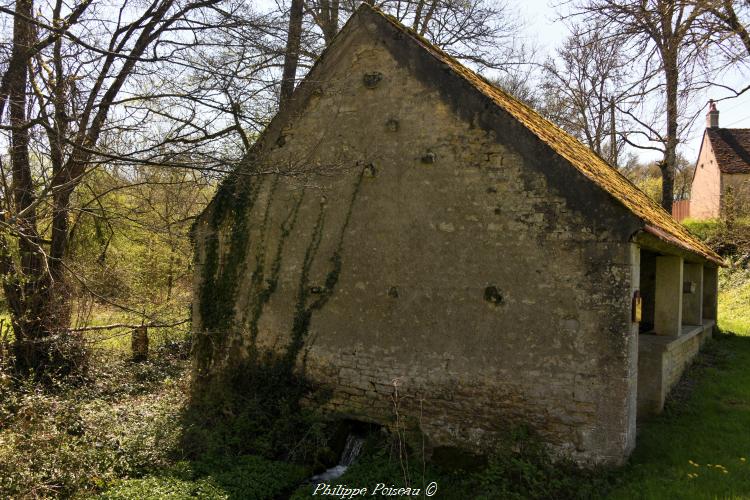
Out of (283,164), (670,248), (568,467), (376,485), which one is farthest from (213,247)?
(670,248)

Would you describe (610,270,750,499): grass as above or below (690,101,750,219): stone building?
below

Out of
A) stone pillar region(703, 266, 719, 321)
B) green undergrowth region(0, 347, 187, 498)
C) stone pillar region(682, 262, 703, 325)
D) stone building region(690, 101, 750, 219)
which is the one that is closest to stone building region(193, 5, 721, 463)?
green undergrowth region(0, 347, 187, 498)

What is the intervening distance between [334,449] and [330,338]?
5.12 ft

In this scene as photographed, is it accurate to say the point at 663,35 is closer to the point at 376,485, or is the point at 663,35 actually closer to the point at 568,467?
the point at 568,467

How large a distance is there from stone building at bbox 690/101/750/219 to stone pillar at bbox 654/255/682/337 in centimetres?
1574

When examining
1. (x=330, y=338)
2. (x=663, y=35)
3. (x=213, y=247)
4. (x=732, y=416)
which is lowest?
(x=732, y=416)

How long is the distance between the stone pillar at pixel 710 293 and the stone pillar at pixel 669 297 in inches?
269

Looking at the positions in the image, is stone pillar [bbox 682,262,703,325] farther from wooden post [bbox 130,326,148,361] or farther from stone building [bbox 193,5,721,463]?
wooden post [bbox 130,326,148,361]

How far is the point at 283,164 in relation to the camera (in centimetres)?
823

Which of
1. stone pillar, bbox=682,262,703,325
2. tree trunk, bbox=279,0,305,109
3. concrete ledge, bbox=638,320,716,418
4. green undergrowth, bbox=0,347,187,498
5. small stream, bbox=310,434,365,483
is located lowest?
small stream, bbox=310,434,365,483

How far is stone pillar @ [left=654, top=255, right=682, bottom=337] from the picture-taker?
934cm

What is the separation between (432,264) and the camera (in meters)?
7.43

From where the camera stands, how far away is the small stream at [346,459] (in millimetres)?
7422

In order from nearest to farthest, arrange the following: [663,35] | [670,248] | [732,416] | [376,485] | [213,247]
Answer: [376,485]
[670,248]
[732,416]
[213,247]
[663,35]
